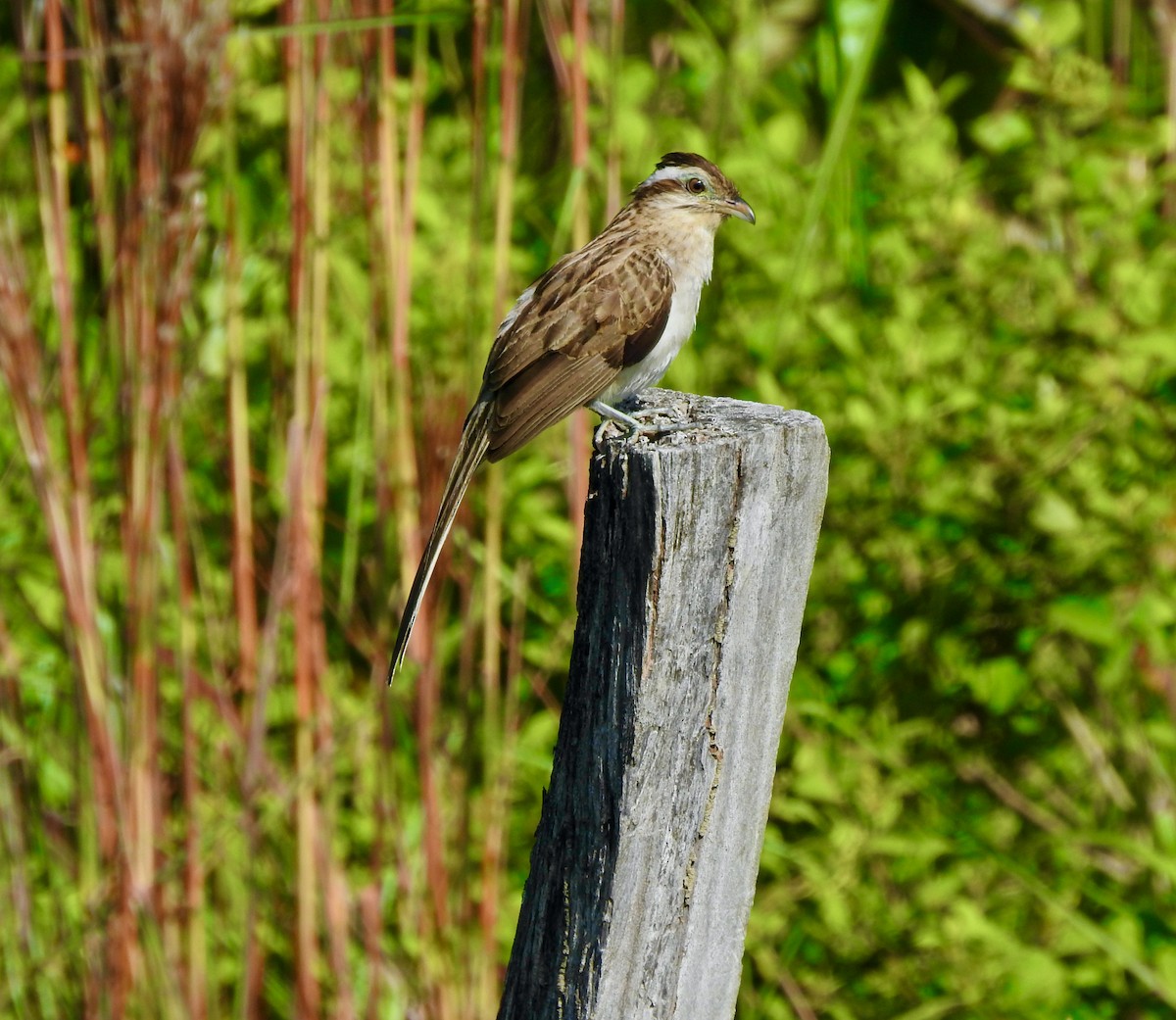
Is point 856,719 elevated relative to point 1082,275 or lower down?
lower down

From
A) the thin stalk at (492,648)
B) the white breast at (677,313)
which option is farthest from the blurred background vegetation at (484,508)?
the white breast at (677,313)

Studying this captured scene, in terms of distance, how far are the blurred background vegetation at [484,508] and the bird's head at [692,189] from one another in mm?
179

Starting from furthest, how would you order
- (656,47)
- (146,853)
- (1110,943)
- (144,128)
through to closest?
(656,47) < (1110,943) < (146,853) < (144,128)

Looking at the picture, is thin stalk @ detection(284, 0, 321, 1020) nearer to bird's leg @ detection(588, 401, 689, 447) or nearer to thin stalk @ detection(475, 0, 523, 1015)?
thin stalk @ detection(475, 0, 523, 1015)

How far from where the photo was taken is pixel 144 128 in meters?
3.28

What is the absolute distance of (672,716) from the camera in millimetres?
2309

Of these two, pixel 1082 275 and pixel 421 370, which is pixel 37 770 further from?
pixel 1082 275

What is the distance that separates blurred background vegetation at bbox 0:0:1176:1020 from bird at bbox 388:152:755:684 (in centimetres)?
13

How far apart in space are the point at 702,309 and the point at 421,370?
122 centimetres

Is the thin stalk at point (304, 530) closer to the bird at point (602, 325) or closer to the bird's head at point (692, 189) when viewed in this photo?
the bird at point (602, 325)

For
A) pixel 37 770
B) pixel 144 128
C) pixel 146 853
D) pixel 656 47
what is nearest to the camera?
pixel 144 128

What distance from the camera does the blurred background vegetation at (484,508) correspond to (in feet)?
11.8

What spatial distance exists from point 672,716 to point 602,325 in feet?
5.76

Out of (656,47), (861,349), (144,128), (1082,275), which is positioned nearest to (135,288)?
(144,128)
